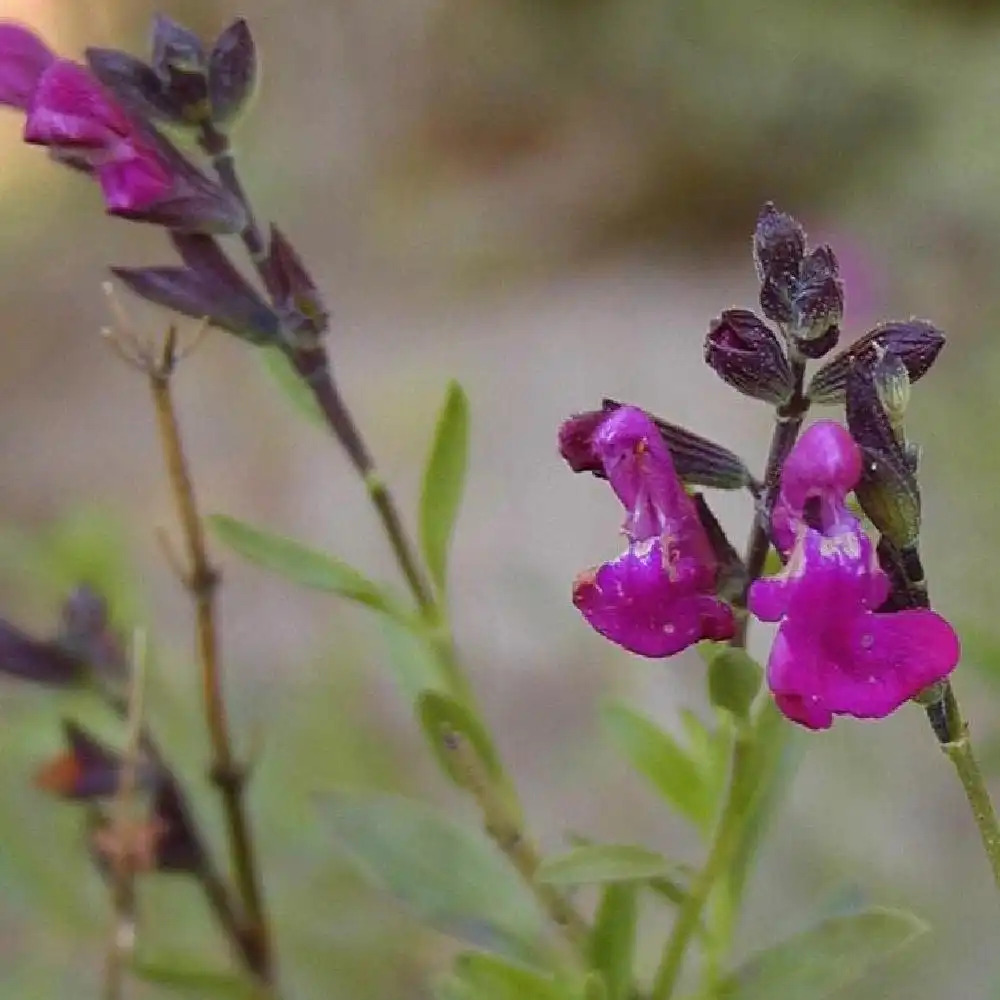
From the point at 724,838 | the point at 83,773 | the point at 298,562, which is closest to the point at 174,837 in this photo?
the point at 83,773

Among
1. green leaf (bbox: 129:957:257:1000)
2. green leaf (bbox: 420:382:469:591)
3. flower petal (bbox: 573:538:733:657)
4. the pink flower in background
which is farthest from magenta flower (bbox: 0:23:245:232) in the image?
green leaf (bbox: 129:957:257:1000)

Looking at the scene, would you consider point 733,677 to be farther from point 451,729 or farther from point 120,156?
point 120,156

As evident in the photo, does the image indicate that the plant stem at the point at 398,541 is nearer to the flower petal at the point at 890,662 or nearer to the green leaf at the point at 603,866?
the green leaf at the point at 603,866

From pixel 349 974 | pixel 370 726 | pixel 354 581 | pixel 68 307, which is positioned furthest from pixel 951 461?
pixel 68 307

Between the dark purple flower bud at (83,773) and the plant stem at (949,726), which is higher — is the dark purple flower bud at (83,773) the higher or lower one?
the lower one

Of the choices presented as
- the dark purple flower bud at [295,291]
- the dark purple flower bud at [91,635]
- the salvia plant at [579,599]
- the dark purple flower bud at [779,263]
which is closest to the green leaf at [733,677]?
the salvia plant at [579,599]

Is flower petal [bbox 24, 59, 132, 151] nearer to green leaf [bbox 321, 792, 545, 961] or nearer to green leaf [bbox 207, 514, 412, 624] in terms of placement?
green leaf [bbox 207, 514, 412, 624]
